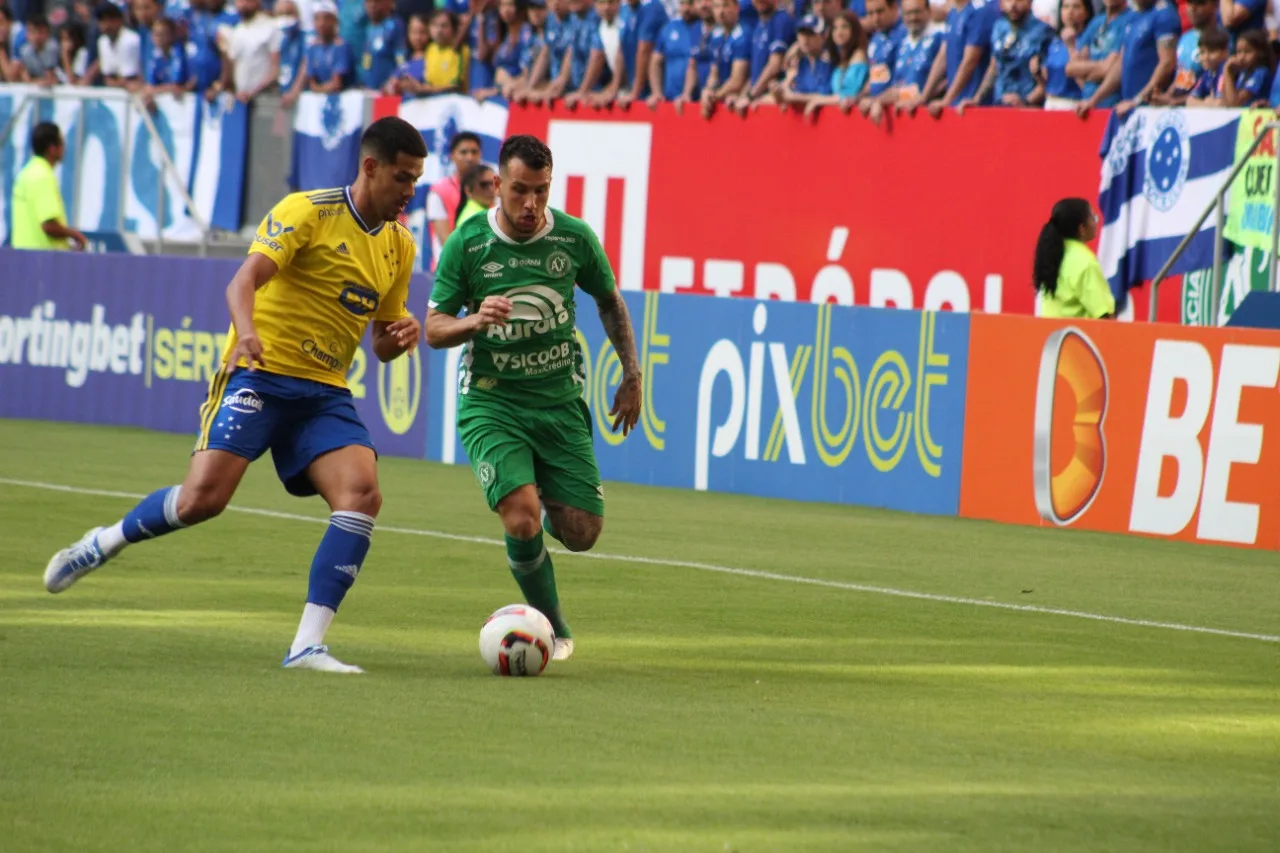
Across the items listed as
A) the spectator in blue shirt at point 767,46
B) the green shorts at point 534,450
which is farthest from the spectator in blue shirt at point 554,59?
the green shorts at point 534,450

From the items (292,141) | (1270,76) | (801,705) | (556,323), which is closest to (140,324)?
(292,141)

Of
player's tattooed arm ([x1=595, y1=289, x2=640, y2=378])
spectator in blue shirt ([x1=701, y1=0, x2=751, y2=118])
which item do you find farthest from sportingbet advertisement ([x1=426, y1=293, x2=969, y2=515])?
player's tattooed arm ([x1=595, y1=289, x2=640, y2=378])

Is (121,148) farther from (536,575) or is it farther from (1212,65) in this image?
(536,575)

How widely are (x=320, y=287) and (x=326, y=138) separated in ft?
51.0

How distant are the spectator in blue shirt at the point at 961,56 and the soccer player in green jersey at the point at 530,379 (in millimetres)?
10152

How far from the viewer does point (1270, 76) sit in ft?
53.3

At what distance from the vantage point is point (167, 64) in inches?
1013

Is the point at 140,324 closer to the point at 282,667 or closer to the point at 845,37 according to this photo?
the point at 845,37

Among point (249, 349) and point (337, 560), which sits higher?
point (249, 349)

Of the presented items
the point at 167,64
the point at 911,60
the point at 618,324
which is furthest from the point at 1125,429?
the point at 167,64

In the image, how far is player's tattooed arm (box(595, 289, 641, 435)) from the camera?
882cm

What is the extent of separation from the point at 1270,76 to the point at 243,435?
10260mm

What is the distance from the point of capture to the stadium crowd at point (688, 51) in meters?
17.2

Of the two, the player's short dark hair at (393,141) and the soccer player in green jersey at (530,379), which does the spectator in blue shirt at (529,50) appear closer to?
the soccer player in green jersey at (530,379)
